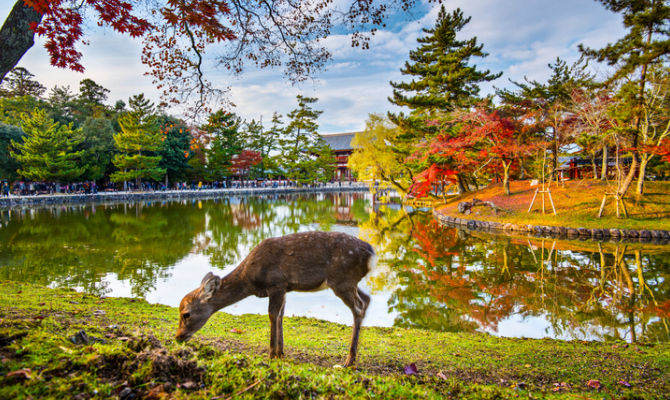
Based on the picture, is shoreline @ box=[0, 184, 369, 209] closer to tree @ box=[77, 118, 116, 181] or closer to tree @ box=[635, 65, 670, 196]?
tree @ box=[77, 118, 116, 181]

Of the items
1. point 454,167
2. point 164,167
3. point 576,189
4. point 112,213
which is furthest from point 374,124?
point 164,167

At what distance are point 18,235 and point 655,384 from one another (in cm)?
2198

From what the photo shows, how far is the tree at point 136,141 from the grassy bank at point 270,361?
113 feet

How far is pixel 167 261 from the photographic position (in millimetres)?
11617

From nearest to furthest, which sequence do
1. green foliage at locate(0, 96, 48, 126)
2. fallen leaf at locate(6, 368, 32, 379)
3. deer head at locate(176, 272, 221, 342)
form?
1. fallen leaf at locate(6, 368, 32, 379)
2. deer head at locate(176, 272, 221, 342)
3. green foliage at locate(0, 96, 48, 126)

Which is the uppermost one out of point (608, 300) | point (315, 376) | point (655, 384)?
point (315, 376)

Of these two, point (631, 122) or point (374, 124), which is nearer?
point (631, 122)

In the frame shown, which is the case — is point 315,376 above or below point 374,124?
below

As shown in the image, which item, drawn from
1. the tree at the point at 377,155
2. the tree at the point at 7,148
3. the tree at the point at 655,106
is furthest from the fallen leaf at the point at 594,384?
the tree at the point at 7,148

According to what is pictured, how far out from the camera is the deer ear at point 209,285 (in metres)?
3.81

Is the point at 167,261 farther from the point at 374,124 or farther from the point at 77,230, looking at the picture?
the point at 374,124

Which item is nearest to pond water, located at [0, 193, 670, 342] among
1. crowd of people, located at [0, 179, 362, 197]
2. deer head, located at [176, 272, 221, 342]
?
deer head, located at [176, 272, 221, 342]

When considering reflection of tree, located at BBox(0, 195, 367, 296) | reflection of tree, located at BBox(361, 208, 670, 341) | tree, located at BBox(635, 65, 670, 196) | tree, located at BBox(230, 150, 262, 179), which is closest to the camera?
reflection of tree, located at BBox(361, 208, 670, 341)

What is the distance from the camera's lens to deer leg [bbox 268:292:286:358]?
12.6 feet
